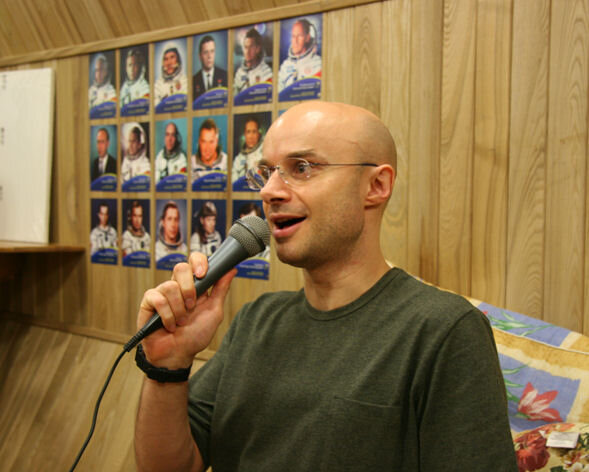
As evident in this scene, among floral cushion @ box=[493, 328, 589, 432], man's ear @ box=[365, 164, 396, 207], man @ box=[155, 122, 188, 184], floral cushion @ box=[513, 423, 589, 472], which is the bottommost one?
floral cushion @ box=[513, 423, 589, 472]

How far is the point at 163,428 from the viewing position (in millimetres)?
1090

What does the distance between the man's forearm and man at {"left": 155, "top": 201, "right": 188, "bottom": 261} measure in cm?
110

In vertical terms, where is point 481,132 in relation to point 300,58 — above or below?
below

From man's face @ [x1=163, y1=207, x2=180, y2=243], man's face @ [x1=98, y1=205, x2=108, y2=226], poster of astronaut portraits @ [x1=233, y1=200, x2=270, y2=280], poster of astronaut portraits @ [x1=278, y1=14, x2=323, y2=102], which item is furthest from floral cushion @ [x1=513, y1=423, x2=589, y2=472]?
man's face @ [x1=98, y1=205, x2=108, y2=226]

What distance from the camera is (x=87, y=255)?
8.09ft

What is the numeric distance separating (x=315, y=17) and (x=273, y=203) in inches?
39.9

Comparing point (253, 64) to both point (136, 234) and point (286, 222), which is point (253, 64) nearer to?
point (136, 234)

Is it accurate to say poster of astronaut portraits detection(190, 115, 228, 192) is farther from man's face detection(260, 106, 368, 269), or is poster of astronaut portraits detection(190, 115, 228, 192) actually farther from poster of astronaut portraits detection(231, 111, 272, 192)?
man's face detection(260, 106, 368, 269)

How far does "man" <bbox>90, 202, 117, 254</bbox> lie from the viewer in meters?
2.38

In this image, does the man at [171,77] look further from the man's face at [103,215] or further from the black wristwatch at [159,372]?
the black wristwatch at [159,372]

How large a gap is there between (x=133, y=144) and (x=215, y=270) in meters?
1.49

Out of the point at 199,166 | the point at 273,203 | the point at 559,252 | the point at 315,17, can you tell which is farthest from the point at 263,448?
the point at 315,17

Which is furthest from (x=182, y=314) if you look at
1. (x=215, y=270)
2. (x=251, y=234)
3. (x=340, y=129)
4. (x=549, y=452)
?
(x=549, y=452)

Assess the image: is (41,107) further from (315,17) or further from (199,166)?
(315,17)
